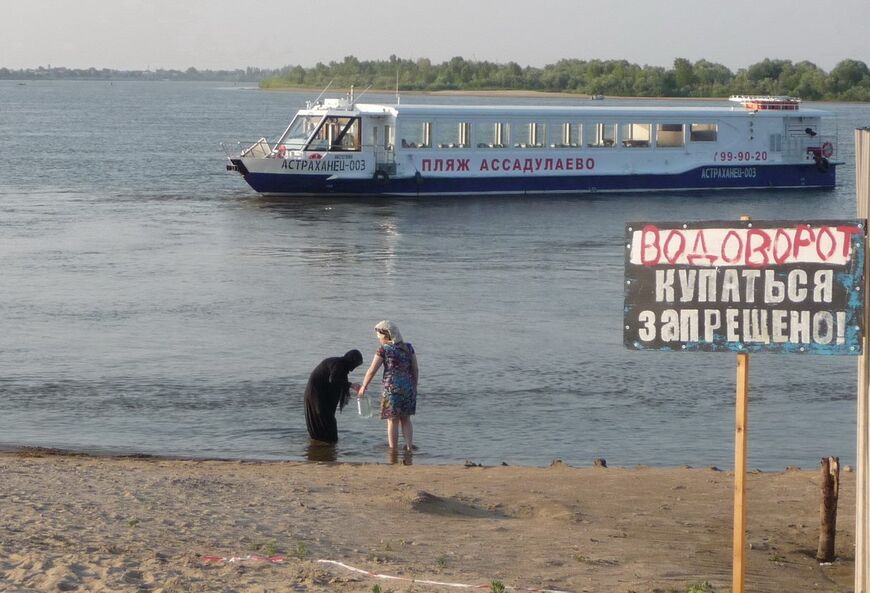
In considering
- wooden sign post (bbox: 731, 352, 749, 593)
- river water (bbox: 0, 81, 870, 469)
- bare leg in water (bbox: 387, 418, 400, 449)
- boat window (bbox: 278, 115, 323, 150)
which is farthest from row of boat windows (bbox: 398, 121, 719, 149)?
wooden sign post (bbox: 731, 352, 749, 593)

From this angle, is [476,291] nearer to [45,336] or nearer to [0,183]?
[45,336]

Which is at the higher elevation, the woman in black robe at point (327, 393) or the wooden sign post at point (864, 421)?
the wooden sign post at point (864, 421)

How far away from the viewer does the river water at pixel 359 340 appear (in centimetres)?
1306

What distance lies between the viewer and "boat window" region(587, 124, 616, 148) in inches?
1582

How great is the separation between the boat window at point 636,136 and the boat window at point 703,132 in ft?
5.31

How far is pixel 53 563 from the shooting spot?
6.94 metres

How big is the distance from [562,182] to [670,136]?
441 centimetres

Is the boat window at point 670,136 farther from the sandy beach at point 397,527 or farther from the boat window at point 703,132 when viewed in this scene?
the sandy beach at point 397,527

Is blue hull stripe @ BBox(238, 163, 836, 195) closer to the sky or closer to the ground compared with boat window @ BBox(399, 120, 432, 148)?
closer to the ground

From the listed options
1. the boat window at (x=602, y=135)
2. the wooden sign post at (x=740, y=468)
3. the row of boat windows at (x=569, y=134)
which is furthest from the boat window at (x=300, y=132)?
the wooden sign post at (x=740, y=468)

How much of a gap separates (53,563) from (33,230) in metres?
25.4

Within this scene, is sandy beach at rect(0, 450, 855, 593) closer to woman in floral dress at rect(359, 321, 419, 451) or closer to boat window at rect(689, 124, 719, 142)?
woman in floral dress at rect(359, 321, 419, 451)

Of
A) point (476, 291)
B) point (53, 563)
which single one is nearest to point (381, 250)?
point (476, 291)

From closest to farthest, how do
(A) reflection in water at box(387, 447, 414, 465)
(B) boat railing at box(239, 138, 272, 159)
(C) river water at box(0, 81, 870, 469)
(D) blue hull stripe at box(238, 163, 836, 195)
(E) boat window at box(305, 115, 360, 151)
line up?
(A) reflection in water at box(387, 447, 414, 465) < (C) river water at box(0, 81, 870, 469) < (E) boat window at box(305, 115, 360, 151) < (B) boat railing at box(239, 138, 272, 159) < (D) blue hull stripe at box(238, 163, 836, 195)
